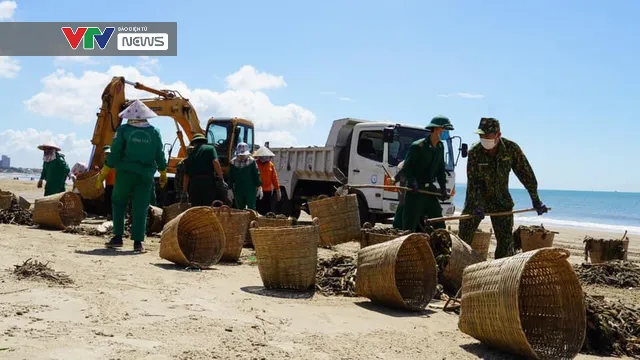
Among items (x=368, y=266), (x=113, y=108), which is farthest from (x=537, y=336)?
(x=113, y=108)

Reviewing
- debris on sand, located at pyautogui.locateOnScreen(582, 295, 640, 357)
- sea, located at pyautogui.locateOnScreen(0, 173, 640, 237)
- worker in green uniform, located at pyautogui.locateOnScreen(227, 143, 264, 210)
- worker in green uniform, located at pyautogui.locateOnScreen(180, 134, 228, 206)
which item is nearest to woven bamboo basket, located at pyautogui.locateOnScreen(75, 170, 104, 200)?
worker in green uniform, located at pyautogui.locateOnScreen(227, 143, 264, 210)

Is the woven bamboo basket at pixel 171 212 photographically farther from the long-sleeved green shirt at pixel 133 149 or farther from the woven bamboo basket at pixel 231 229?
the woven bamboo basket at pixel 231 229

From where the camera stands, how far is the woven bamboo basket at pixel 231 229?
26.7 ft

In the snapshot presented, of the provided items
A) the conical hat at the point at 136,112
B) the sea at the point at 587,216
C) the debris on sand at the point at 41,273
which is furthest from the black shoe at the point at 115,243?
the sea at the point at 587,216

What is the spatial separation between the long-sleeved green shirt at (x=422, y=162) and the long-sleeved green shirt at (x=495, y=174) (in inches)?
Result: 44.1

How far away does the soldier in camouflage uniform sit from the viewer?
22.1 ft

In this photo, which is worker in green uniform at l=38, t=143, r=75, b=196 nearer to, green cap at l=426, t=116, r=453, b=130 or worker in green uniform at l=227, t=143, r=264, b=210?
worker in green uniform at l=227, t=143, r=264, b=210

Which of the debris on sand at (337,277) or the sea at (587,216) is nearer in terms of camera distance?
the debris on sand at (337,277)

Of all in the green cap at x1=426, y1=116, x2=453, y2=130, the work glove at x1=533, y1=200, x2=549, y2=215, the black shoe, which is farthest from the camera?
the black shoe

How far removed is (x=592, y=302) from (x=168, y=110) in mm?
14330

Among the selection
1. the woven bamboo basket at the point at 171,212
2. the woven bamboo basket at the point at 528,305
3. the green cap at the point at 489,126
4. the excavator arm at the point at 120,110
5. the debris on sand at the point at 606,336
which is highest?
the excavator arm at the point at 120,110

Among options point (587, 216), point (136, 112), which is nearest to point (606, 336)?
point (136, 112)

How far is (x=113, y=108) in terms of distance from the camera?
16.0 meters

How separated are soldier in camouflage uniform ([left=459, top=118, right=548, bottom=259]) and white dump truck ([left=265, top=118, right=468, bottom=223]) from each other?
20.0 ft
